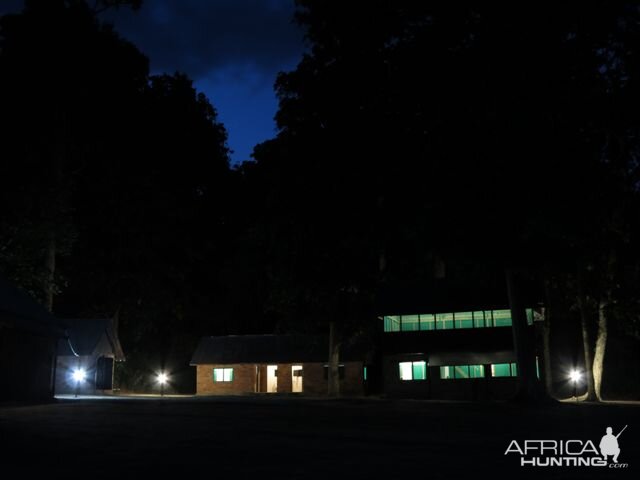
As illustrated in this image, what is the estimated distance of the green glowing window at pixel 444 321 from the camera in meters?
38.8

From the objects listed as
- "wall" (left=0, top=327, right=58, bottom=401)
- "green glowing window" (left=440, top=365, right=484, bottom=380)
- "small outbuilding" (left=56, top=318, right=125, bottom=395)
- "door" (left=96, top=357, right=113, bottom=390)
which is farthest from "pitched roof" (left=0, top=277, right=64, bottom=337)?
"green glowing window" (left=440, top=365, right=484, bottom=380)

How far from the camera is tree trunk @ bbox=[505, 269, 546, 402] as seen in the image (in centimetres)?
2956

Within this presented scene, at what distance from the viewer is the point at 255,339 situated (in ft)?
162

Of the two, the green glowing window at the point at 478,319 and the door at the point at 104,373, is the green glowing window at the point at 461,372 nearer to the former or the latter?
the green glowing window at the point at 478,319

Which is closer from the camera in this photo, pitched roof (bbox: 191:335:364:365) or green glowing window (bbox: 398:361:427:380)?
green glowing window (bbox: 398:361:427:380)

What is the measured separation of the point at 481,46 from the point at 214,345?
3137cm

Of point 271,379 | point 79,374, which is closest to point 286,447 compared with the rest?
point 79,374

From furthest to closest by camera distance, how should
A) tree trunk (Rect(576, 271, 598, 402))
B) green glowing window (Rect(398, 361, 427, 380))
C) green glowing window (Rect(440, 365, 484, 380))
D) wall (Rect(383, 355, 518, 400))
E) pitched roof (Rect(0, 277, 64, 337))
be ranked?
green glowing window (Rect(398, 361, 427, 380)) → green glowing window (Rect(440, 365, 484, 380)) → wall (Rect(383, 355, 518, 400)) → tree trunk (Rect(576, 271, 598, 402)) → pitched roof (Rect(0, 277, 64, 337))

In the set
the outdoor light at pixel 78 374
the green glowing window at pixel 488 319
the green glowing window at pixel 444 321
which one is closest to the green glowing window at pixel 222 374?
the outdoor light at pixel 78 374

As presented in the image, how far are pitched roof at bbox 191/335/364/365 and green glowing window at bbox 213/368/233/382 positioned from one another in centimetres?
89

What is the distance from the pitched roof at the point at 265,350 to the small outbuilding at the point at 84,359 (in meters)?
7.24

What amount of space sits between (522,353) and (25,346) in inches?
854


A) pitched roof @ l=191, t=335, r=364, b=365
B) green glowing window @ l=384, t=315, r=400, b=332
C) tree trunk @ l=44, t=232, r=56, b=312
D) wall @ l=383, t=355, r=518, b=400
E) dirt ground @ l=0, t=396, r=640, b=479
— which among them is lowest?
dirt ground @ l=0, t=396, r=640, b=479

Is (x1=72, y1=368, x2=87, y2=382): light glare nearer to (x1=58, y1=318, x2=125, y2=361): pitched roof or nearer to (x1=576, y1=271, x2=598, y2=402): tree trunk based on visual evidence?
(x1=58, y1=318, x2=125, y2=361): pitched roof
